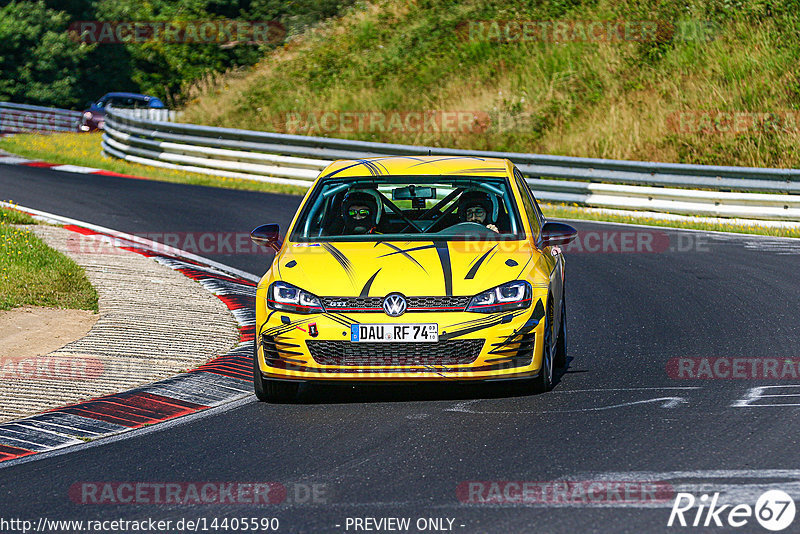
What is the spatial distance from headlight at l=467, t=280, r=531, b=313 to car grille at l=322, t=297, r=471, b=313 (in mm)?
74

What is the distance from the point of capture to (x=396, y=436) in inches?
269

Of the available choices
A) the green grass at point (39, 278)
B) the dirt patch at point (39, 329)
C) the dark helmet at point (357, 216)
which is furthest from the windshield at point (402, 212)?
the green grass at point (39, 278)

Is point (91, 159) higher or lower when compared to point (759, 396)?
higher

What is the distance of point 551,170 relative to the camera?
2161 cm

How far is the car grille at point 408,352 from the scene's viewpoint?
24.1 feet

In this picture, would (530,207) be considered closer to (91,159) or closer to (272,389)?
(272,389)

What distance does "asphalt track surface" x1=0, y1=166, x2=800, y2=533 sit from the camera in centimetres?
548

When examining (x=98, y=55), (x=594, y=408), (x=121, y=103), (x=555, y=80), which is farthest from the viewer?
(x=98, y=55)

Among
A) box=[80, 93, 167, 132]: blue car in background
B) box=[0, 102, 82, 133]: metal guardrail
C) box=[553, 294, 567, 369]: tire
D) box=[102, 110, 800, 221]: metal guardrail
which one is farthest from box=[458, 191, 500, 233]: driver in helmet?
box=[0, 102, 82, 133]: metal guardrail

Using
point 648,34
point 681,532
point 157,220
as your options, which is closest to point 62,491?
point 681,532

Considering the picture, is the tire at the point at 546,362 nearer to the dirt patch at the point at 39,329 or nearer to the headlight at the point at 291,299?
the headlight at the point at 291,299

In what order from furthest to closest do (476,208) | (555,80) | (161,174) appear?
1. (555,80)
2. (161,174)
3. (476,208)

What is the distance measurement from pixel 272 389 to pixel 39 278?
521 centimetres

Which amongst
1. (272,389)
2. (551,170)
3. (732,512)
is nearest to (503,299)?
(272,389)
